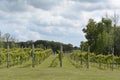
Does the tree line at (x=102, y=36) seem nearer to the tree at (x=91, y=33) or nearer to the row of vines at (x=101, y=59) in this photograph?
the tree at (x=91, y=33)

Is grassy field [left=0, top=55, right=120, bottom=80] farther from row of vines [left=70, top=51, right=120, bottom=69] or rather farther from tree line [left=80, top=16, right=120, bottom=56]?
tree line [left=80, top=16, right=120, bottom=56]

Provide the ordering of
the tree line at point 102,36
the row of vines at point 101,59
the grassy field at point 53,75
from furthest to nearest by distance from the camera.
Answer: the tree line at point 102,36, the row of vines at point 101,59, the grassy field at point 53,75

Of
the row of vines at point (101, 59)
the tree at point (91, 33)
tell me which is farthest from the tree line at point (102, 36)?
the row of vines at point (101, 59)

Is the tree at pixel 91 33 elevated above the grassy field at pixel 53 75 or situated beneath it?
elevated above

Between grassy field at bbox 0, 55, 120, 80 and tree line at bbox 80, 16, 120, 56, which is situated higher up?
tree line at bbox 80, 16, 120, 56

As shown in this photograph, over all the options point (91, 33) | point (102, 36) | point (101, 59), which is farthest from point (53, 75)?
point (91, 33)

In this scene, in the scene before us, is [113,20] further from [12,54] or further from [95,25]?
[12,54]

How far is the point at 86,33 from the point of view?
75.5m

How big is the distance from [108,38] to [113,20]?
12018mm

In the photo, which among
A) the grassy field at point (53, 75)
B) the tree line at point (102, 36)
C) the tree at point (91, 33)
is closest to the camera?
the grassy field at point (53, 75)

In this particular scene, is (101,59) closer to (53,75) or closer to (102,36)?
(102,36)

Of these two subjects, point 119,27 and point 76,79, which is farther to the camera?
point 119,27

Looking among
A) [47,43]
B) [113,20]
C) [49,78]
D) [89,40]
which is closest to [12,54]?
[49,78]

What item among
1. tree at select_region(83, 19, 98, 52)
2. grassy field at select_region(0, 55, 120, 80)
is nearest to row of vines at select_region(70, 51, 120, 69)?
grassy field at select_region(0, 55, 120, 80)
